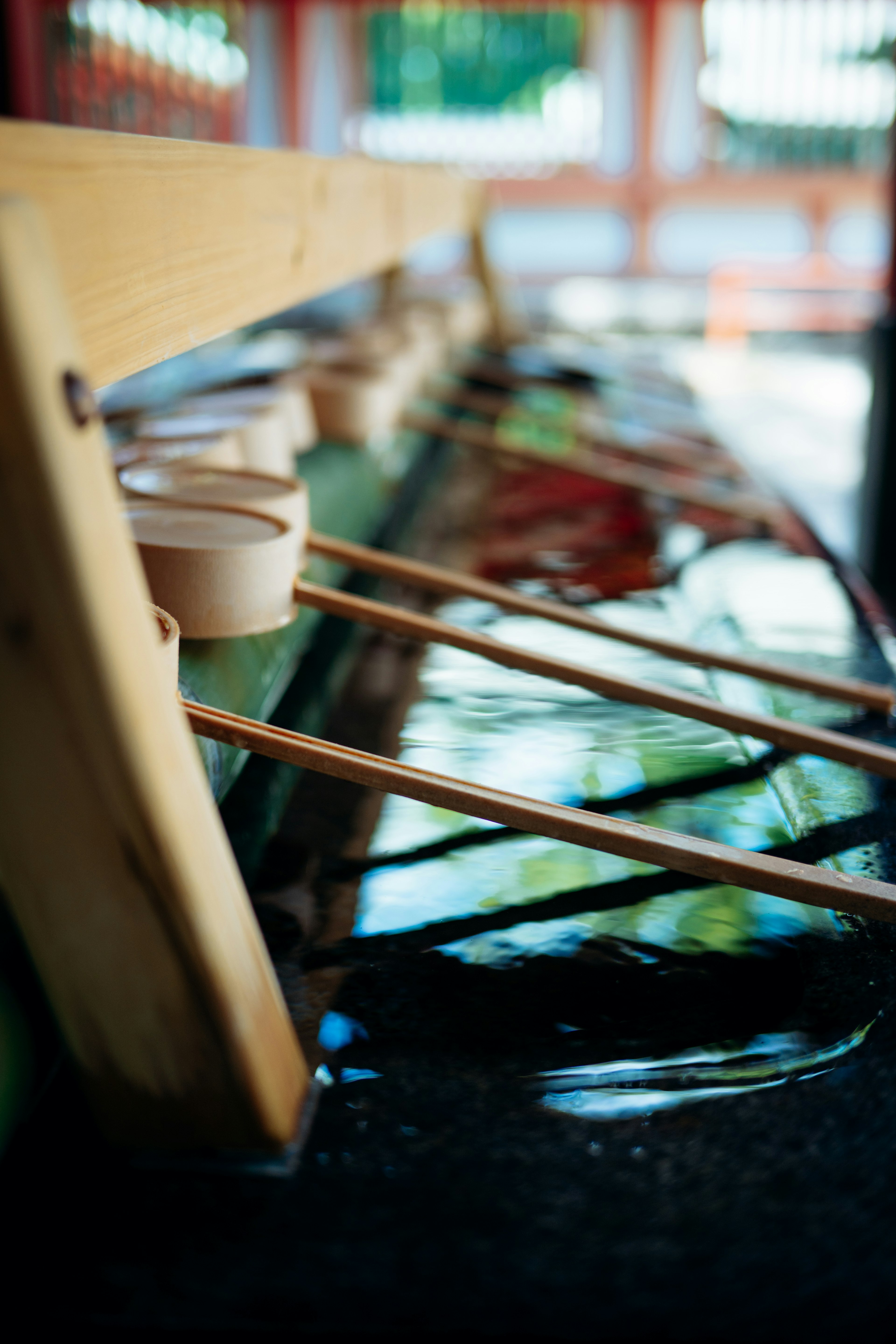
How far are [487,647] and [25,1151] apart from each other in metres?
0.72

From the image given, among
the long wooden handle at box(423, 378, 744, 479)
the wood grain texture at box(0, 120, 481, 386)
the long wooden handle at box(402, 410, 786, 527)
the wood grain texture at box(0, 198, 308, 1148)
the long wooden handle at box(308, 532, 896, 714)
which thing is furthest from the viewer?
the long wooden handle at box(423, 378, 744, 479)

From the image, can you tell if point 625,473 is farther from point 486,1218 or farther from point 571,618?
point 486,1218

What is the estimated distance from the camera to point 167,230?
3.20ft

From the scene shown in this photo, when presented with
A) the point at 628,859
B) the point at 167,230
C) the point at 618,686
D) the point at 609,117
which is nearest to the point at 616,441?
the point at 618,686

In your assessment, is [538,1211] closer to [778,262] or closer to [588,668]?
[588,668]

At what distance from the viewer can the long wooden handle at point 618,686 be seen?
4.23ft

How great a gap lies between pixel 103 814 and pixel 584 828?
43cm

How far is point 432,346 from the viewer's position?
12.4ft

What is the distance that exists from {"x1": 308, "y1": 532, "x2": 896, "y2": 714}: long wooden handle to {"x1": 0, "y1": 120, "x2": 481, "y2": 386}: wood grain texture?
1.09 ft

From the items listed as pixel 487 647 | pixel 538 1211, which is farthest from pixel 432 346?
pixel 538 1211

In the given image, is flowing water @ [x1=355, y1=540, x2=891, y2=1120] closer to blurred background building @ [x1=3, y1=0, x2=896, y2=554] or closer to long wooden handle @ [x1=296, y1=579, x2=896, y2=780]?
long wooden handle @ [x1=296, y1=579, x2=896, y2=780]

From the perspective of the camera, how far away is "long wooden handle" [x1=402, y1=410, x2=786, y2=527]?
2643 mm

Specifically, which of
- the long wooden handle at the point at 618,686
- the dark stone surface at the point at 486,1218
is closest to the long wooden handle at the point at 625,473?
the long wooden handle at the point at 618,686

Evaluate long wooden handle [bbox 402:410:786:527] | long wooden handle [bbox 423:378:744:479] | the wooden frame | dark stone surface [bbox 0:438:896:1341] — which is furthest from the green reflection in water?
Answer: long wooden handle [bbox 423:378:744:479]
